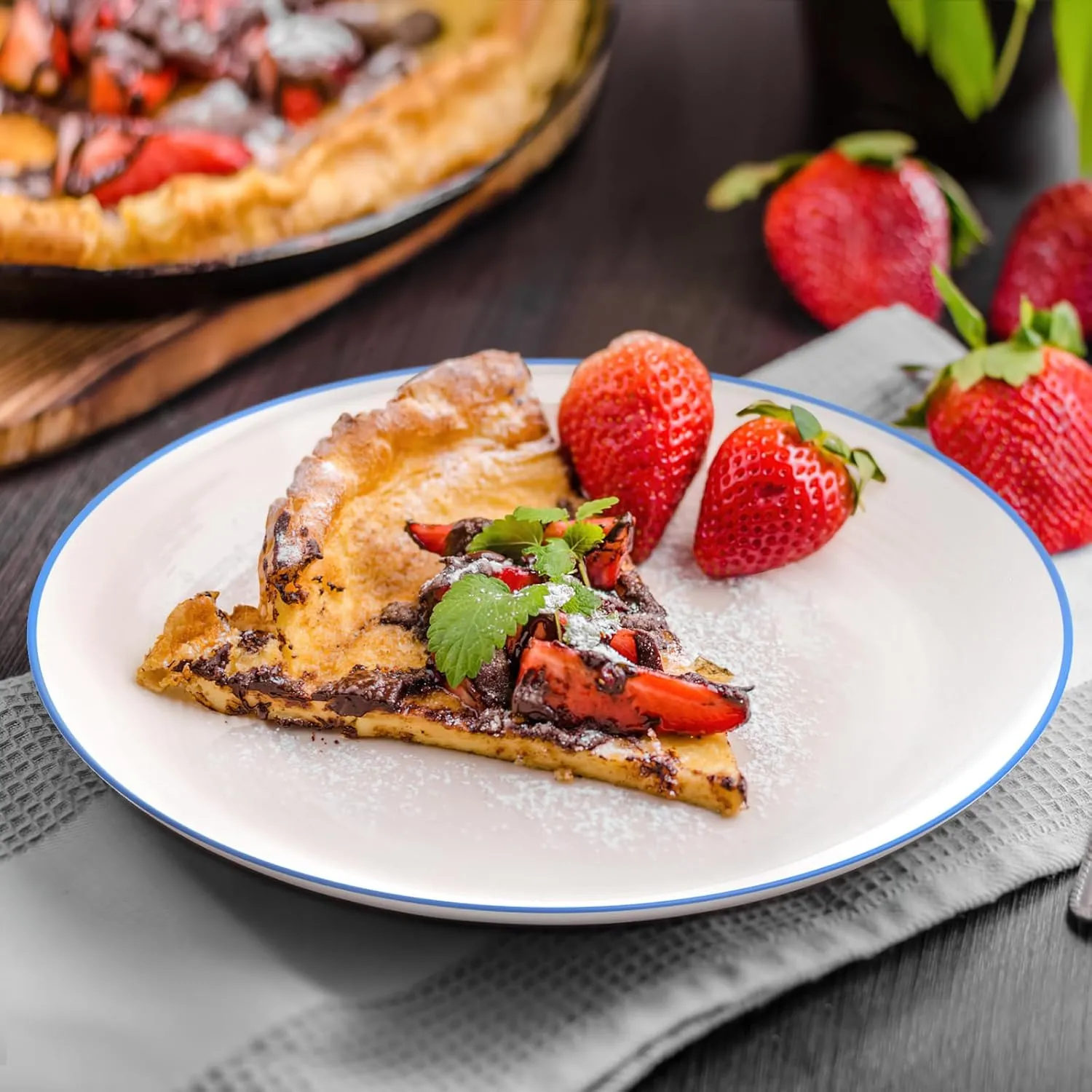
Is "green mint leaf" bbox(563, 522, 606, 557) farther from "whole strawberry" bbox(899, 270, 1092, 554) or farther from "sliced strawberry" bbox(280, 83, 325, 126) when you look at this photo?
"sliced strawberry" bbox(280, 83, 325, 126)

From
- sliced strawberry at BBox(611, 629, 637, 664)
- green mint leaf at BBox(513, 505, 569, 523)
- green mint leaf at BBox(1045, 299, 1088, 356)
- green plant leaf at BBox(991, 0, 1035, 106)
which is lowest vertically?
sliced strawberry at BBox(611, 629, 637, 664)

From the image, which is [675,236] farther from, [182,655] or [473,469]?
[182,655]

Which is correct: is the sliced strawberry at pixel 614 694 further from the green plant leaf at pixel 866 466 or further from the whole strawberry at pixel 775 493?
the green plant leaf at pixel 866 466

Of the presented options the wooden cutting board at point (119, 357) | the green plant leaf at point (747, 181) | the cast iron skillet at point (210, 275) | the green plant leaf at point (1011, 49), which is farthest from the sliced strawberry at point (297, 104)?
the green plant leaf at point (1011, 49)

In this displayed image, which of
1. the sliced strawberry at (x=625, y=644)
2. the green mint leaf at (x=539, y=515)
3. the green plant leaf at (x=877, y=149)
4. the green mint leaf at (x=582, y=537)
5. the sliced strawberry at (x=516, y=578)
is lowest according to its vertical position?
the sliced strawberry at (x=625, y=644)

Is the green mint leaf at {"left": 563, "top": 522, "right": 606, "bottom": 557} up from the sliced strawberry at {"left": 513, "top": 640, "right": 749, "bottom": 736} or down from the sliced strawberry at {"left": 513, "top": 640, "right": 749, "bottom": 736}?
up

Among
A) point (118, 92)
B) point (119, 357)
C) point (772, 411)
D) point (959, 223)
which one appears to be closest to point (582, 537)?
point (772, 411)

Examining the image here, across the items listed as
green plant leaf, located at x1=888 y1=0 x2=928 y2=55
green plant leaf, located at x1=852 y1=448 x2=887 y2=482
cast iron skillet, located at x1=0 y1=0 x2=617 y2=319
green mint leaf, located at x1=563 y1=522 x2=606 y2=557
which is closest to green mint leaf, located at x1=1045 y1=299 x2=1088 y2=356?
green plant leaf, located at x1=852 y1=448 x2=887 y2=482

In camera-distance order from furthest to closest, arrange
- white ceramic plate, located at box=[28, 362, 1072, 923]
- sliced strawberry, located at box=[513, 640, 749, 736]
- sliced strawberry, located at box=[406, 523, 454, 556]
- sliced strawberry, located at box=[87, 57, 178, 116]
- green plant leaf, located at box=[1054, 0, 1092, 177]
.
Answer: sliced strawberry, located at box=[87, 57, 178, 116] → green plant leaf, located at box=[1054, 0, 1092, 177] → sliced strawberry, located at box=[406, 523, 454, 556] → sliced strawberry, located at box=[513, 640, 749, 736] → white ceramic plate, located at box=[28, 362, 1072, 923]
